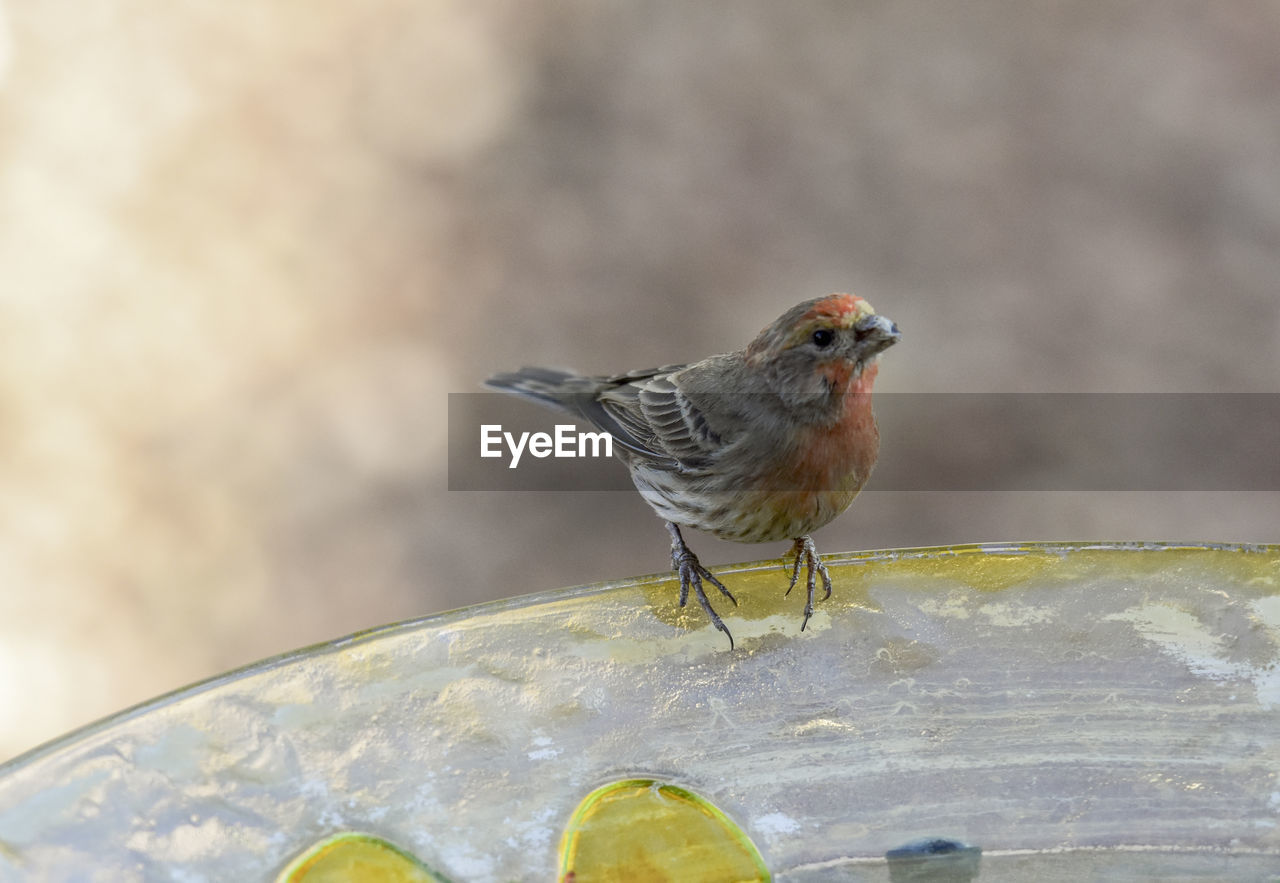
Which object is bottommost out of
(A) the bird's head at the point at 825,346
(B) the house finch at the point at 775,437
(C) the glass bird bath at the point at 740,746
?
(C) the glass bird bath at the point at 740,746

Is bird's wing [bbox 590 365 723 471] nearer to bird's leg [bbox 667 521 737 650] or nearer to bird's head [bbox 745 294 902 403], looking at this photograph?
bird's head [bbox 745 294 902 403]

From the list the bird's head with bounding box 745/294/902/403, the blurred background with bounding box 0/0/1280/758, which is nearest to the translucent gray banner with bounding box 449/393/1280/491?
the blurred background with bounding box 0/0/1280/758

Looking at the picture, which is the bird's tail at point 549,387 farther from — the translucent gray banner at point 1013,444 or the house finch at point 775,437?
the translucent gray banner at point 1013,444

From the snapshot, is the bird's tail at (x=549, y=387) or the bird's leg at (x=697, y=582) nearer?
the bird's leg at (x=697, y=582)

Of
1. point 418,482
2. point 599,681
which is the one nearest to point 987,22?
point 418,482

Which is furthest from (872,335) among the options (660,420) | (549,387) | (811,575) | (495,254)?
(495,254)

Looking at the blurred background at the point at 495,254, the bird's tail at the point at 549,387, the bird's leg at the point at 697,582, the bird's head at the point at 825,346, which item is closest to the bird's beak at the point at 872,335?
the bird's head at the point at 825,346

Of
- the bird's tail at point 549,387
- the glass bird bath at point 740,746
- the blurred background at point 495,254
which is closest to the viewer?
the glass bird bath at point 740,746
